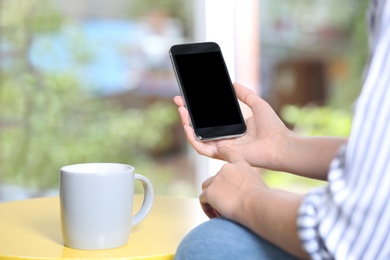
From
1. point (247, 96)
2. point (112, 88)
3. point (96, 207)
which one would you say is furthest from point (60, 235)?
point (112, 88)

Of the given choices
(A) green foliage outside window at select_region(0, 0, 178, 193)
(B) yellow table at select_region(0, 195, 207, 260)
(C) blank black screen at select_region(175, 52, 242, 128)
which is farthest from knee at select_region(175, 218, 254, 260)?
(A) green foliage outside window at select_region(0, 0, 178, 193)

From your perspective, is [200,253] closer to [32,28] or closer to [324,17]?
[324,17]

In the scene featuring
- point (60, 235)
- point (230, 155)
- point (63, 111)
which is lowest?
point (63, 111)

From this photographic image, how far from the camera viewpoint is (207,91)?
4.00ft

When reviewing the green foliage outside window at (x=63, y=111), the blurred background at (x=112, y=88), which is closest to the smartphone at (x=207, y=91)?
the blurred background at (x=112, y=88)

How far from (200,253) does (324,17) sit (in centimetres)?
202

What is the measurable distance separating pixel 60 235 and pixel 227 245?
1.08 ft

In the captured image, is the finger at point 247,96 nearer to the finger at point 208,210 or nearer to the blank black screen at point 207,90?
the blank black screen at point 207,90

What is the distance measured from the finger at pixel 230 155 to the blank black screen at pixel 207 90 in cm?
10

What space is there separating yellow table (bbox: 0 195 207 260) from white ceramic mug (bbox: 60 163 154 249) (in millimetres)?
16

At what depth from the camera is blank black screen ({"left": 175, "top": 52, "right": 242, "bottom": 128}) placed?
1210mm

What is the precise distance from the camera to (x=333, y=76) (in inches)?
110

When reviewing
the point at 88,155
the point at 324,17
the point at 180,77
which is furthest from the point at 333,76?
the point at 180,77

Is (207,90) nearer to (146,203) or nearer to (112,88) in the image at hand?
(146,203)
